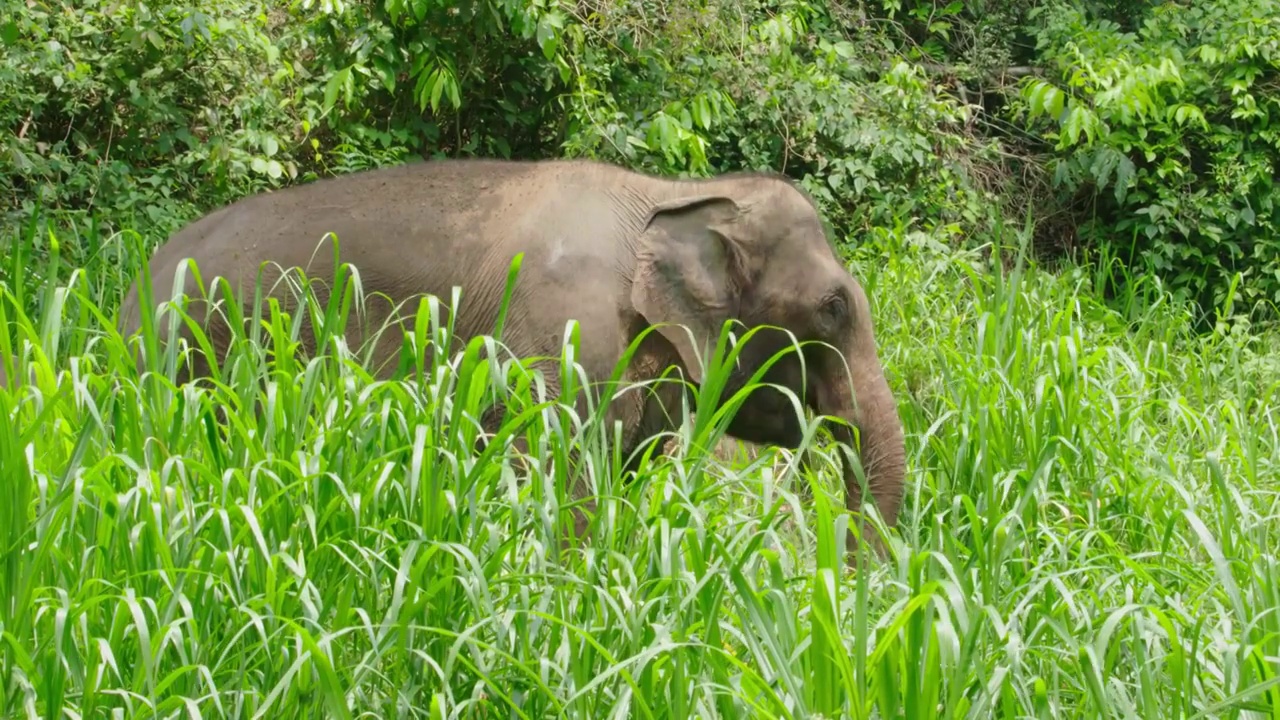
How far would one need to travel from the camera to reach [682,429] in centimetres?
310

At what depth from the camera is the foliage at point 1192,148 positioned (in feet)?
26.8

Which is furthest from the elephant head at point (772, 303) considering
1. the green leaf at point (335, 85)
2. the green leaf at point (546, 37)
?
the green leaf at point (335, 85)

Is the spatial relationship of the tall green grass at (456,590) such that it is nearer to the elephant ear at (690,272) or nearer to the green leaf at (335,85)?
the elephant ear at (690,272)

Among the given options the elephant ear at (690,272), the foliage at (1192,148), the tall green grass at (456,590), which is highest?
the tall green grass at (456,590)

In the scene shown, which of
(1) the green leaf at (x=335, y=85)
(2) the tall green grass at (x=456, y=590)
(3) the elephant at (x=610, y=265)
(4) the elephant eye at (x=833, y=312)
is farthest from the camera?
(1) the green leaf at (x=335, y=85)

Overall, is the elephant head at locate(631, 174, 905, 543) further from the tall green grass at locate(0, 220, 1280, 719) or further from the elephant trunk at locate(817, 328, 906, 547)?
the tall green grass at locate(0, 220, 1280, 719)

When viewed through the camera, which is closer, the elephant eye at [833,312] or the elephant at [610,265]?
the elephant at [610,265]

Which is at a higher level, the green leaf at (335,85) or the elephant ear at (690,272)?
the elephant ear at (690,272)

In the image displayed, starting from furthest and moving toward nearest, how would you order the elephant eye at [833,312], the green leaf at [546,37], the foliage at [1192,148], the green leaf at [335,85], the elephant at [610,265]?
the foliage at [1192,148]
the green leaf at [335,85]
the green leaf at [546,37]
the elephant eye at [833,312]
the elephant at [610,265]

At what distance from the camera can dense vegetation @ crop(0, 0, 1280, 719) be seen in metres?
2.51

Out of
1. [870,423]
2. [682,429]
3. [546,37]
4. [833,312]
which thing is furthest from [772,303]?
[546,37]

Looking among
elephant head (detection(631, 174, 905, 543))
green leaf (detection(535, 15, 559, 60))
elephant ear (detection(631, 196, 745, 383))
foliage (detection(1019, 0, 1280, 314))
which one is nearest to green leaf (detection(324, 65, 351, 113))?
green leaf (detection(535, 15, 559, 60))

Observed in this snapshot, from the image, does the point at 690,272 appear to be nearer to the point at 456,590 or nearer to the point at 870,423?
the point at 870,423

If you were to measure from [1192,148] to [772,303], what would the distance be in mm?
4961
